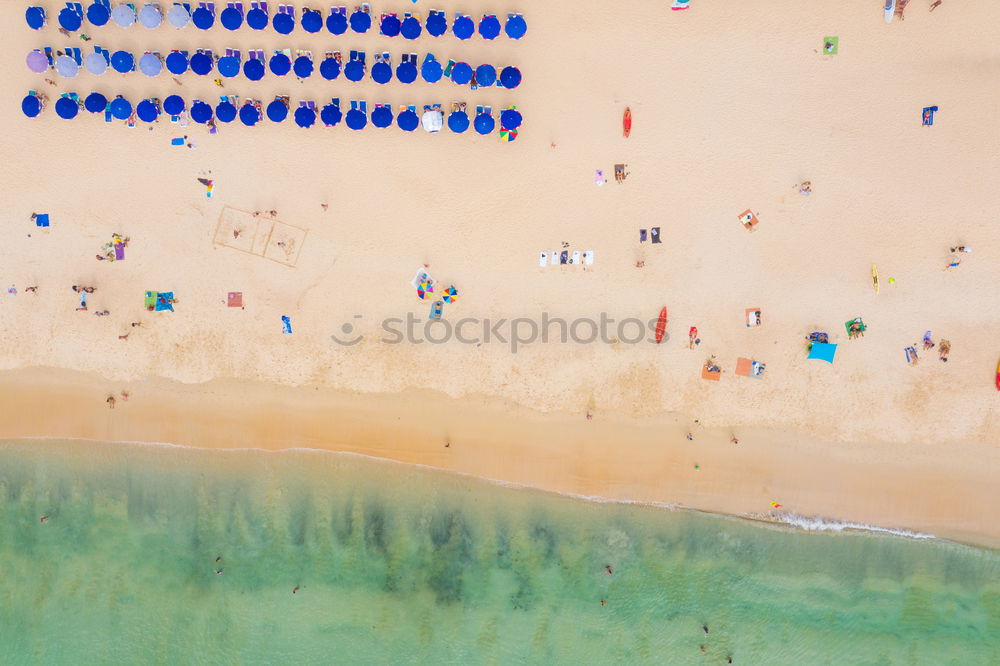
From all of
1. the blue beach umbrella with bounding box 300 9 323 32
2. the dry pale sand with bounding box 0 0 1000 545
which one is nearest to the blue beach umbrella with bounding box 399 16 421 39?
the dry pale sand with bounding box 0 0 1000 545

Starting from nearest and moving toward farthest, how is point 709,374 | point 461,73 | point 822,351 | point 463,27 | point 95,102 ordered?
point 463,27 → point 461,73 → point 95,102 → point 822,351 → point 709,374

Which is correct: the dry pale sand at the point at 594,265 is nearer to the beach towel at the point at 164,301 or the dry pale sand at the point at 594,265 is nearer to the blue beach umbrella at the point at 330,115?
the beach towel at the point at 164,301

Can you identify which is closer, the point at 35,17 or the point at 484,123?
the point at 35,17

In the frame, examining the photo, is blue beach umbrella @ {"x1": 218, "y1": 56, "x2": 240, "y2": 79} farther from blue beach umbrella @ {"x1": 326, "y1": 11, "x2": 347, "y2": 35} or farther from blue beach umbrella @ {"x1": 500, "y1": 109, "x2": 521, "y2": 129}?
blue beach umbrella @ {"x1": 500, "y1": 109, "x2": 521, "y2": 129}

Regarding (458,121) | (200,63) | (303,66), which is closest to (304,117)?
(303,66)

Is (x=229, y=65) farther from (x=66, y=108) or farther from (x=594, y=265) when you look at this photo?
(x=594, y=265)

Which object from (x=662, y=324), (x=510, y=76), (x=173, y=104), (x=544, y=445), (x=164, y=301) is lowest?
(x=544, y=445)

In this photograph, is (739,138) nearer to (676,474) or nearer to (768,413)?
(768,413)
